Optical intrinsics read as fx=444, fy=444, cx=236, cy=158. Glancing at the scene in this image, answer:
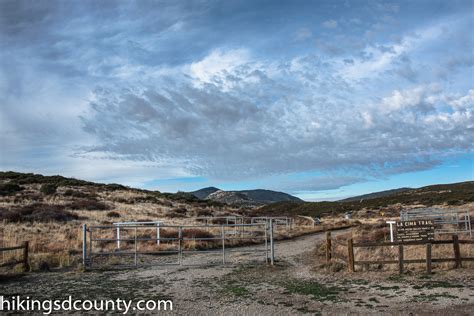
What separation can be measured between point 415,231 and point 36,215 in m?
24.7

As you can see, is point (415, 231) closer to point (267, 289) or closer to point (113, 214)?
point (267, 289)

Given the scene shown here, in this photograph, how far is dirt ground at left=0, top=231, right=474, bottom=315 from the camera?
8859 mm

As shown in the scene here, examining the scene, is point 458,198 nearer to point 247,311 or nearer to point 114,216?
point 114,216

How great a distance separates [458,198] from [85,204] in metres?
48.6

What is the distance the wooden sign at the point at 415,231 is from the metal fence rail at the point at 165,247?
4.18 metres

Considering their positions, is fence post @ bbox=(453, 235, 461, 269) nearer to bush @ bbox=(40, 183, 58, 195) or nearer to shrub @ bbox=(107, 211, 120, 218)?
shrub @ bbox=(107, 211, 120, 218)

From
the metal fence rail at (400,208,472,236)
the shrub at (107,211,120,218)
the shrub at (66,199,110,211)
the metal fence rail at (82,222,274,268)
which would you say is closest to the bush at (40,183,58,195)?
the shrub at (66,199,110,211)

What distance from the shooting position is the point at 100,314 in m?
8.66

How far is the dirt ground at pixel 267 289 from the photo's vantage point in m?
8.86

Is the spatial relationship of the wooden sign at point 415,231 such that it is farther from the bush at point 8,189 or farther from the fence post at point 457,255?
the bush at point 8,189

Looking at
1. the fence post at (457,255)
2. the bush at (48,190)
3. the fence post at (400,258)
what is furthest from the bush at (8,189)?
the fence post at (457,255)

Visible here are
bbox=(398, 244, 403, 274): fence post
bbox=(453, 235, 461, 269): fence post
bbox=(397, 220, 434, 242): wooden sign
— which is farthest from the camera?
bbox=(397, 220, 434, 242): wooden sign

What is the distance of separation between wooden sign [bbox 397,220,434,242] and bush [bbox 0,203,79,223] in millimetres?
22896

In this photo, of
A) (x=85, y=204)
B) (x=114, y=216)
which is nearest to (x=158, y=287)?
(x=114, y=216)
